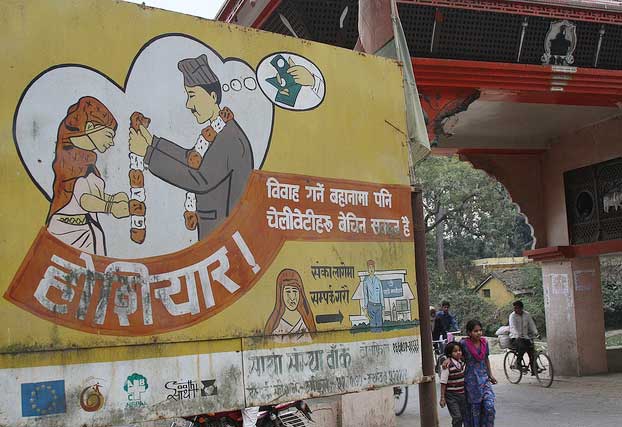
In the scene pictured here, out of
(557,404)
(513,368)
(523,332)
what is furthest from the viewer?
(513,368)

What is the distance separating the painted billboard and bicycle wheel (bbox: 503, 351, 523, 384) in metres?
8.90

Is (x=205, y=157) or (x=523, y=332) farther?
(x=523, y=332)

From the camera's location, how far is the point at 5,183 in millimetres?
2562

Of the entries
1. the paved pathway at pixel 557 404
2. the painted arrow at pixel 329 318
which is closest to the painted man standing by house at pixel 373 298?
the painted arrow at pixel 329 318

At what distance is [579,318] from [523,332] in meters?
1.00

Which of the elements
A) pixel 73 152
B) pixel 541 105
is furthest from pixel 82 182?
pixel 541 105

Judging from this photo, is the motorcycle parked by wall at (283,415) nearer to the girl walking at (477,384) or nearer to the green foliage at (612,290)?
the girl walking at (477,384)

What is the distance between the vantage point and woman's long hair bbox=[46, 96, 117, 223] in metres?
2.69

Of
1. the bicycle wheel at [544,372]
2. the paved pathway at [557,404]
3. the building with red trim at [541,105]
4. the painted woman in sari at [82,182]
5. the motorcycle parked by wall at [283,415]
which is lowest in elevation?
the paved pathway at [557,404]

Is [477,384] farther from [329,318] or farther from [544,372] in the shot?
[544,372]

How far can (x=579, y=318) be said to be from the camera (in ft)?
38.7

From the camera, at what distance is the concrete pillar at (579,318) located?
1181 centimetres

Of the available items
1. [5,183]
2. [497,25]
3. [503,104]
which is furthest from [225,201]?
[503,104]

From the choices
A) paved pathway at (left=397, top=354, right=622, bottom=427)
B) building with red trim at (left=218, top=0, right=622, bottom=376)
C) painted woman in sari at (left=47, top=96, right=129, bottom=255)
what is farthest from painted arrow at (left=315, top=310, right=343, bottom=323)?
paved pathway at (left=397, top=354, right=622, bottom=427)
